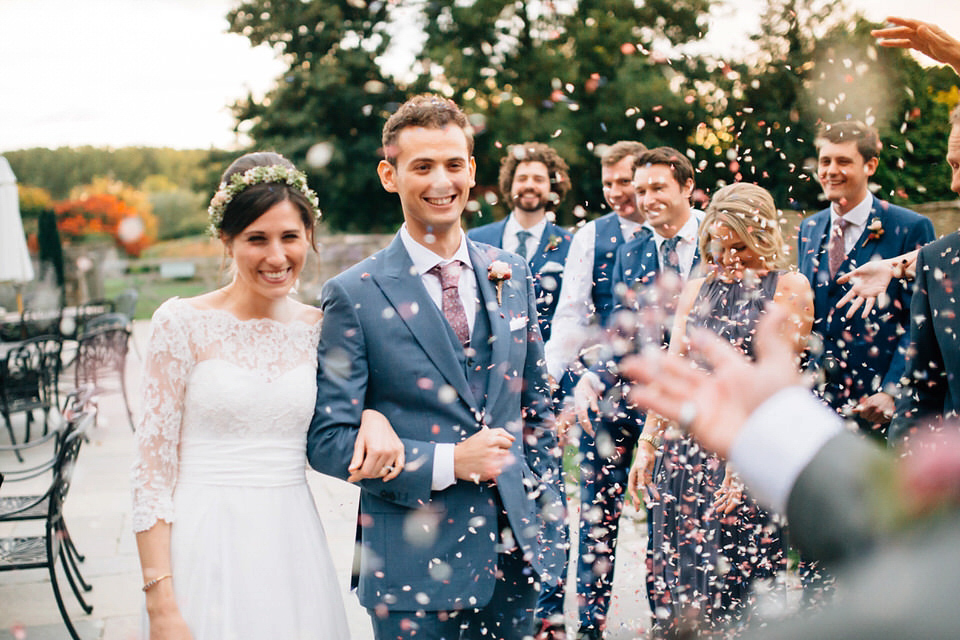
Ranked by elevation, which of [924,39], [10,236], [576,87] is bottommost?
[10,236]

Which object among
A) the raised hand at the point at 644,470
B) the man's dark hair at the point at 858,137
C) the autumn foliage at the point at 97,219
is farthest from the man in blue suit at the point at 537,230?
the autumn foliage at the point at 97,219

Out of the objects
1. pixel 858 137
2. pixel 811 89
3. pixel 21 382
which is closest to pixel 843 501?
pixel 858 137

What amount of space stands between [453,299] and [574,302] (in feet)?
6.95

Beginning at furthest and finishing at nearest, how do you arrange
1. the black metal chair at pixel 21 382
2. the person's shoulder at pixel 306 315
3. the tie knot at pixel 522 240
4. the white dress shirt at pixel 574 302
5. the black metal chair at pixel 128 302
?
1. the black metal chair at pixel 128 302
2. the black metal chair at pixel 21 382
3. the tie knot at pixel 522 240
4. the white dress shirt at pixel 574 302
5. the person's shoulder at pixel 306 315

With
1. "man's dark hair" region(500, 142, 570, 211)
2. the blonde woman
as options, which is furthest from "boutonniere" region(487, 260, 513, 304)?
"man's dark hair" region(500, 142, 570, 211)

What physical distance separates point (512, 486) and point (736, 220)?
159 cm

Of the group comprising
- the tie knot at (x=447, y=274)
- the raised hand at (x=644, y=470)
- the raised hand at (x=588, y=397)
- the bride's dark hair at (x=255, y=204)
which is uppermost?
the bride's dark hair at (x=255, y=204)

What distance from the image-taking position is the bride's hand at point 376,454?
1936 mm

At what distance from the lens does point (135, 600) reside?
13.8 ft

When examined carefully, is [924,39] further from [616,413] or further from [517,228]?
[517,228]

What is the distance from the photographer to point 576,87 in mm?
18219

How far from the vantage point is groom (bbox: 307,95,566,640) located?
2090mm

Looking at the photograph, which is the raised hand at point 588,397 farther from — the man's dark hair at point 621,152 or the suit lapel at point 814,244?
the man's dark hair at point 621,152

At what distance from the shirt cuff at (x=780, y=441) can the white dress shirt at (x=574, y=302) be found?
3150 mm
